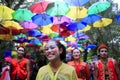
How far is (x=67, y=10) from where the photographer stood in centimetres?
1175

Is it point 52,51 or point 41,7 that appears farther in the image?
point 41,7

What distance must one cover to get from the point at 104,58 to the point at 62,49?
3.55 meters

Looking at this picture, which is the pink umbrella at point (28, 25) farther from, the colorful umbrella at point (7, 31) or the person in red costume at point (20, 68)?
the person in red costume at point (20, 68)

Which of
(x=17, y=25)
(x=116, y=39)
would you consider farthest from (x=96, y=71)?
(x=116, y=39)

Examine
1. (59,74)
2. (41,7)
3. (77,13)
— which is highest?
(41,7)

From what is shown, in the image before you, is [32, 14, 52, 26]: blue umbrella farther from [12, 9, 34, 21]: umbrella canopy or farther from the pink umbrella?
the pink umbrella

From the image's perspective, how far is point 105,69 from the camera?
6.92 metres

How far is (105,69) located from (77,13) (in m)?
5.48

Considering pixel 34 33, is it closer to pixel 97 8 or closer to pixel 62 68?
pixel 97 8

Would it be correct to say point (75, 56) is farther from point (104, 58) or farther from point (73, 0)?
point (73, 0)

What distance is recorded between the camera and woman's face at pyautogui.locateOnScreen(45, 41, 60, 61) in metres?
3.39

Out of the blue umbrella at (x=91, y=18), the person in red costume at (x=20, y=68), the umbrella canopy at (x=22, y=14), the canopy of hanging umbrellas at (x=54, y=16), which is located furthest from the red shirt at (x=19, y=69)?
the blue umbrella at (x=91, y=18)

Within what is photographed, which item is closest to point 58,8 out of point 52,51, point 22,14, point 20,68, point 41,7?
point 41,7

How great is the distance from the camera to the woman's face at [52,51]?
A: 11.1 feet
